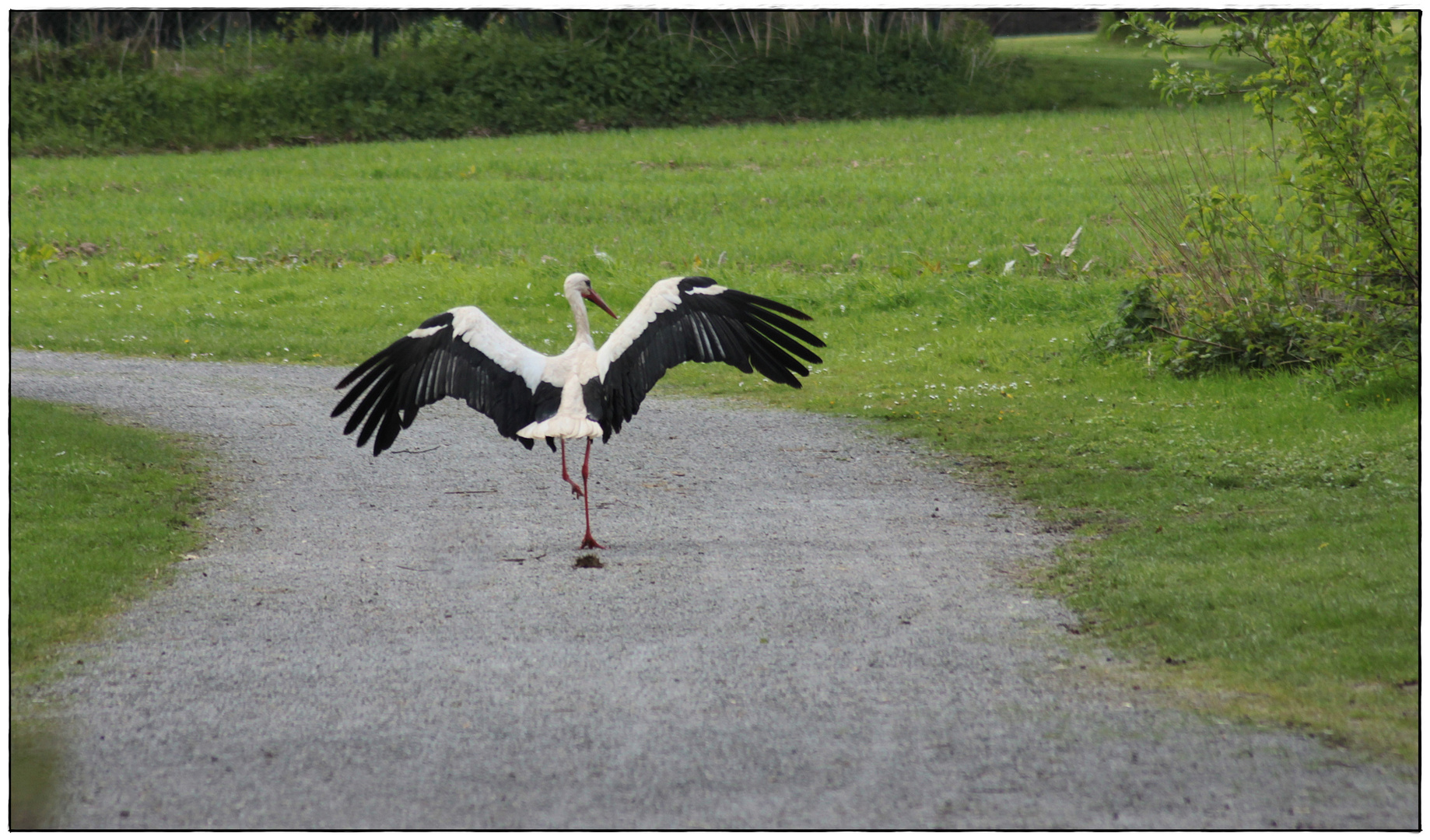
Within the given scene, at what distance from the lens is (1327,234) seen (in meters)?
9.66

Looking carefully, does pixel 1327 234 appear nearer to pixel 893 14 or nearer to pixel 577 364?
pixel 577 364

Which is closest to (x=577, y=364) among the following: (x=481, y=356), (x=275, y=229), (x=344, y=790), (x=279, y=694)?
(x=481, y=356)

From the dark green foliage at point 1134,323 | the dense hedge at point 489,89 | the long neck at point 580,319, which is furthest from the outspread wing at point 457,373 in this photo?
the dense hedge at point 489,89

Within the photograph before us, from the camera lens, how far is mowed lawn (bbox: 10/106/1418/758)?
598 cm

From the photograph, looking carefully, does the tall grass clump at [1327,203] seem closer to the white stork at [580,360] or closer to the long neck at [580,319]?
the white stork at [580,360]

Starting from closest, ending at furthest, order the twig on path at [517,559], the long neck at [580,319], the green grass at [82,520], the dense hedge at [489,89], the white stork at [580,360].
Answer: the green grass at [82,520] < the twig on path at [517,559] < the white stork at [580,360] < the long neck at [580,319] < the dense hedge at [489,89]

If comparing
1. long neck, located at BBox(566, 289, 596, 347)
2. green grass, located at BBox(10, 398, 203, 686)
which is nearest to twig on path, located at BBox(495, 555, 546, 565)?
long neck, located at BBox(566, 289, 596, 347)

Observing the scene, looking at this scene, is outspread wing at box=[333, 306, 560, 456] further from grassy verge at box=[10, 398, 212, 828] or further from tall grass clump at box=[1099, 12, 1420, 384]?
tall grass clump at box=[1099, 12, 1420, 384]

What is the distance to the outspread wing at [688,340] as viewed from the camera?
755 cm

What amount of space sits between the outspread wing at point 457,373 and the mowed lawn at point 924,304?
9.55 feet

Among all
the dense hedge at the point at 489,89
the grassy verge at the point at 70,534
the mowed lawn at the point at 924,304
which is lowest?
the grassy verge at the point at 70,534

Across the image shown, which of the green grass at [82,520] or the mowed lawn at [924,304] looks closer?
the mowed lawn at [924,304]

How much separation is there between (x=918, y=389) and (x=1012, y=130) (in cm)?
2203

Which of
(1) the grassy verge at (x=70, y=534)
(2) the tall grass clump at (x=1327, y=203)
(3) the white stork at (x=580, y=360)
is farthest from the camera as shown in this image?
(2) the tall grass clump at (x=1327, y=203)
